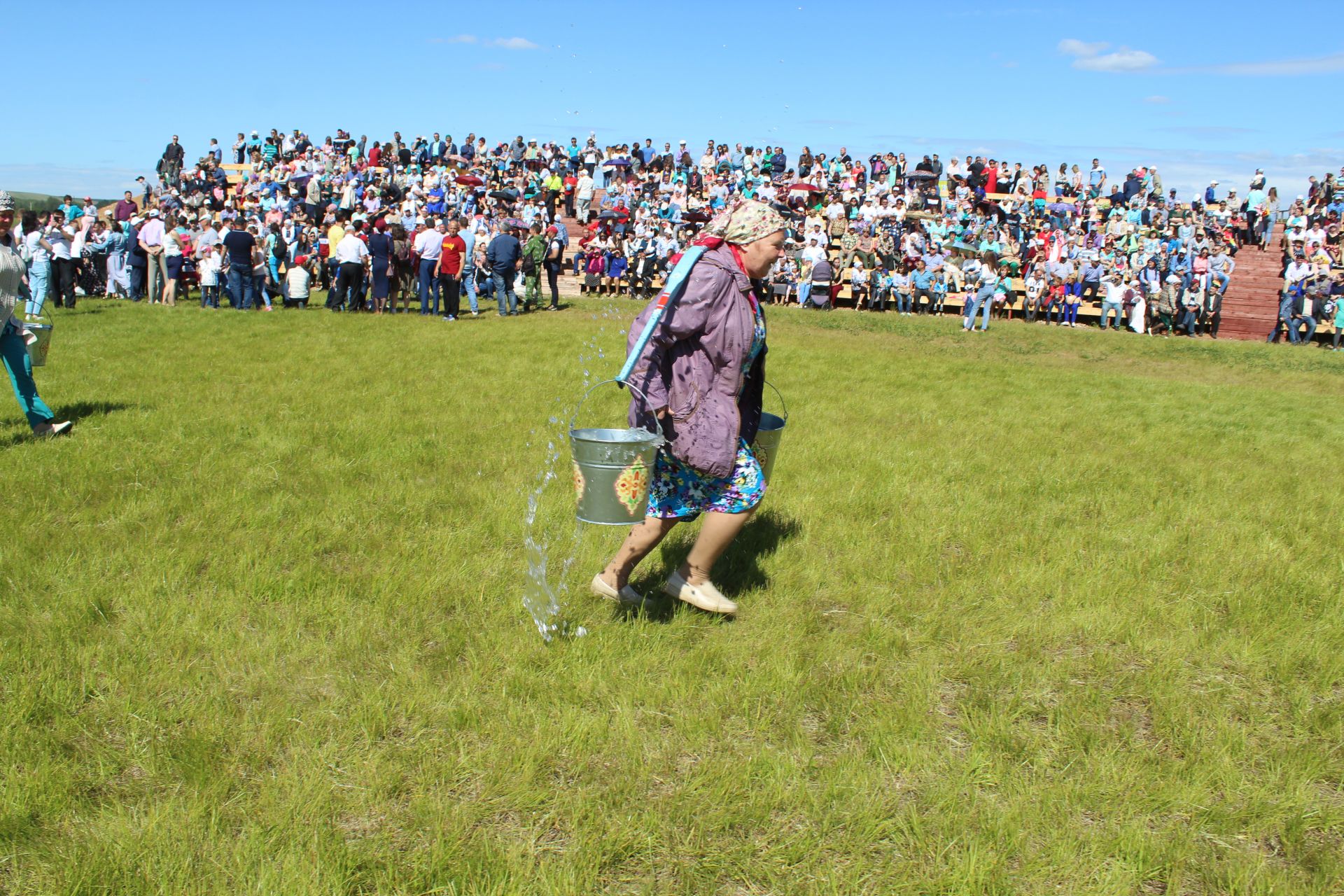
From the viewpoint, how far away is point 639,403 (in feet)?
12.8

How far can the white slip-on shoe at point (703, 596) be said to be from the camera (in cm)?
418

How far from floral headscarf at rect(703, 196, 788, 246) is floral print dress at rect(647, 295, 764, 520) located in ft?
1.08

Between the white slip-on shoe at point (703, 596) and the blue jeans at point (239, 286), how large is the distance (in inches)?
590

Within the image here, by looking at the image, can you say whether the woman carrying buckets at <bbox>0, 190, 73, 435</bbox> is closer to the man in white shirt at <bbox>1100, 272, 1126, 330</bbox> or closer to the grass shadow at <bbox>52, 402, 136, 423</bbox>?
the grass shadow at <bbox>52, 402, 136, 423</bbox>

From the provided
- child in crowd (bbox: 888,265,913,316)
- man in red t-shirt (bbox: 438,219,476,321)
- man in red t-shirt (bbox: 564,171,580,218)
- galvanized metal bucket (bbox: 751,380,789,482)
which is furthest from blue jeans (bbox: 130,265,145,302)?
galvanized metal bucket (bbox: 751,380,789,482)

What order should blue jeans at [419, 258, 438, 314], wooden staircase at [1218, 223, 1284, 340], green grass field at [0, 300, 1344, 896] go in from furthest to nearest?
wooden staircase at [1218, 223, 1284, 340], blue jeans at [419, 258, 438, 314], green grass field at [0, 300, 1344, 896]

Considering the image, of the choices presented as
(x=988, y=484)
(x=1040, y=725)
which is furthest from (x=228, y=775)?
(x=988, y=484)

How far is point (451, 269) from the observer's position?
16.5 m

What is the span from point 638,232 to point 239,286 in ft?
34.9

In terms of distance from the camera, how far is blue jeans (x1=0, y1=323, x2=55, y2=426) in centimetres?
680

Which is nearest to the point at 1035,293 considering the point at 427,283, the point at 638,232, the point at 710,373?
the point at 638,232

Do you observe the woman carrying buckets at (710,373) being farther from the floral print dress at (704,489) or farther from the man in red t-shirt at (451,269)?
the man in red t-shirt at (451,269)

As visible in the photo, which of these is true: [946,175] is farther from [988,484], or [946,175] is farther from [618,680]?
[618,680]

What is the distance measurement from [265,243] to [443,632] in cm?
1751
